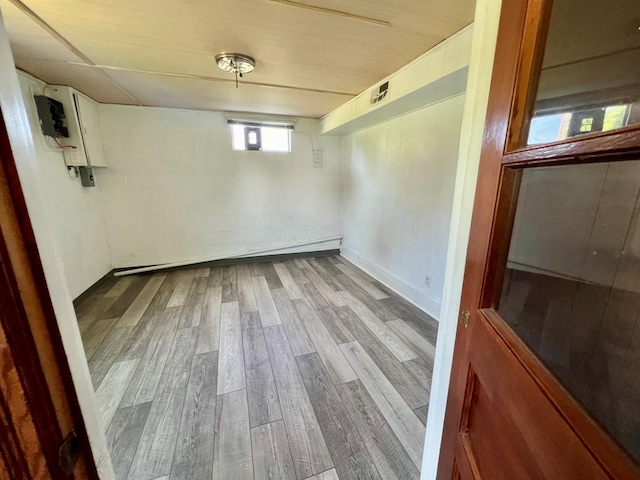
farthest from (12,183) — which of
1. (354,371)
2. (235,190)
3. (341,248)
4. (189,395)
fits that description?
(341,248)

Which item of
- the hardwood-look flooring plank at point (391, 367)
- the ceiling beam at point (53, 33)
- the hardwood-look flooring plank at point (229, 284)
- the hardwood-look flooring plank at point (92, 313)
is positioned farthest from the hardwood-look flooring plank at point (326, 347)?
the ceiling beam at point (53, 33)

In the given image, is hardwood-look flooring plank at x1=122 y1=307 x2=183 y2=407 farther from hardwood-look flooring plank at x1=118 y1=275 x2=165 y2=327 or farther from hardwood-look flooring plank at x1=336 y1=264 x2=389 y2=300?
hardwood-look flooring plank at x1=336 y1=264 x2=389 y2=300

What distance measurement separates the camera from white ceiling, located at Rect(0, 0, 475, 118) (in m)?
1.33

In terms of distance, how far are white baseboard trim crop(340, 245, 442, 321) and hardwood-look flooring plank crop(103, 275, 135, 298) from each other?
3.04m

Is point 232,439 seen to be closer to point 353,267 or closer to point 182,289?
point 182,289

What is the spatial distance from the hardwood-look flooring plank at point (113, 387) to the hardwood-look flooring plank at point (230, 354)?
1.89 ft

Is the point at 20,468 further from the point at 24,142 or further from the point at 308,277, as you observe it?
the point at 308,277

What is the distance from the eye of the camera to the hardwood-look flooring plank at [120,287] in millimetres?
2965

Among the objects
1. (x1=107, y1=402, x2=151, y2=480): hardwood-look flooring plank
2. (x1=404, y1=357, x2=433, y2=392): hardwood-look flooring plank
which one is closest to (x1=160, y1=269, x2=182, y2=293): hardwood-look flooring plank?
(x1=107, y1=402, x2=151, y2=480): hardwood-look flooring plank

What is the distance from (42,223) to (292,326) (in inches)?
84.7

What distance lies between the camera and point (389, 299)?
2.89 m

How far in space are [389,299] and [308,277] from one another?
113cm

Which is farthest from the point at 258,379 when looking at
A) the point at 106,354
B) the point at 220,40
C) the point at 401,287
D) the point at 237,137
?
the point at 237,137

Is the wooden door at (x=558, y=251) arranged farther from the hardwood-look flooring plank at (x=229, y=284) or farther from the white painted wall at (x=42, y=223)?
the hardwood-look flooring plank at (x=229, y=284)
